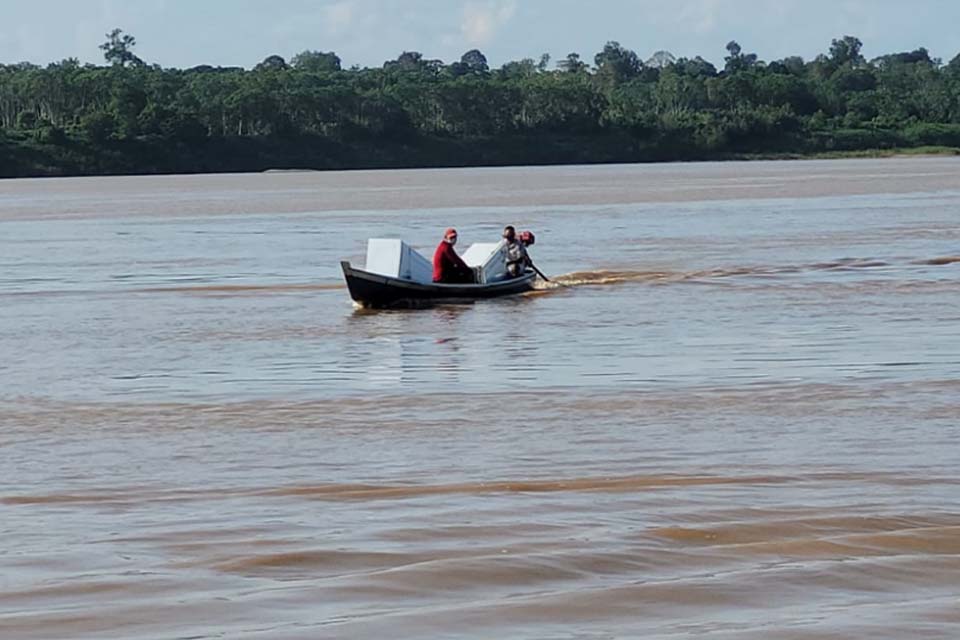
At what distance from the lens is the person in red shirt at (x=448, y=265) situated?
26.4 m

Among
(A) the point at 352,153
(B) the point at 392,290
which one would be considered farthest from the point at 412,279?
(A) the point at 352,153

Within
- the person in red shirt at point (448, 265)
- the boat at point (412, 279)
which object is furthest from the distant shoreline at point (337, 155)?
the person in red shirt at point (448, 265)

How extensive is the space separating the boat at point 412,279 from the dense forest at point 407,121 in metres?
93.4

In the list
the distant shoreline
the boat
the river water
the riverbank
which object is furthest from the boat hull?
the distant shoreline

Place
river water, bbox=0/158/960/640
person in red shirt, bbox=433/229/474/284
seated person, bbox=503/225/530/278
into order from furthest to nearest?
seated person, bbox=503/225/530/278
person in red shirt, bbox=433/229/474/284
river water, bbox=0/158/960/640

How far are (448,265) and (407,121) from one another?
10668 centimetres

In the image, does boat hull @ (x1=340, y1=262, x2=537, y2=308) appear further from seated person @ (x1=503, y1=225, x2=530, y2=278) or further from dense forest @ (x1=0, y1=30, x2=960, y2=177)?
dense forest @ (x1=0, y1=30, x2=960, y2=177)

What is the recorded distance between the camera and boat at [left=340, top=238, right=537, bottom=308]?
2586 cm

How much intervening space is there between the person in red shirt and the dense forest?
9382 cm

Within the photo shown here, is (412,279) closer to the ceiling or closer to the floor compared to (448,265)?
closer to the floor

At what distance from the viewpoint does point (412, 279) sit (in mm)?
26656

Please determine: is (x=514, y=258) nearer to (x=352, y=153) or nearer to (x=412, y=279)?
(x=412, y=279)

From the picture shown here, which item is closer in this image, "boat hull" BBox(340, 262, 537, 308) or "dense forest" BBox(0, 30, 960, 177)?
"boat hull" BBox(340, 262, 537, 308)

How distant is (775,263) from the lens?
3247 centimetres
